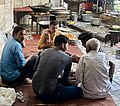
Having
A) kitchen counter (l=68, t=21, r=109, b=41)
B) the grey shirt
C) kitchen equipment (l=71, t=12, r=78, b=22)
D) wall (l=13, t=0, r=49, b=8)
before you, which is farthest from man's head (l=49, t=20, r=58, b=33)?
kitchen equipment (l=71, t=12, r=78, b=22)

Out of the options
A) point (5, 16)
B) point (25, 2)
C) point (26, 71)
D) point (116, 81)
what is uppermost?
point (25, 2)

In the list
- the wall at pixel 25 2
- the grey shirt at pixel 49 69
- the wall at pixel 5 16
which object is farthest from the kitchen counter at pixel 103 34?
the grey shirt at pixel 49 69

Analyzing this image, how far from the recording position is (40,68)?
3.62m

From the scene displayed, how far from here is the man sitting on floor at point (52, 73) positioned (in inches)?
140

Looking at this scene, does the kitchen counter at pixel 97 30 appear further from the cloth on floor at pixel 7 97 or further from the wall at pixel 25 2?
the cloth on floor at pixel 7 97

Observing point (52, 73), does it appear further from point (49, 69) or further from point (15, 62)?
point (15, 62)

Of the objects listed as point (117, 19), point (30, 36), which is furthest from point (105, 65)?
point (117, 19)

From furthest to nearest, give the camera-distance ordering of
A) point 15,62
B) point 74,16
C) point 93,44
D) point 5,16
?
point 74,16
point 5,16
point 15,62
point 93,44

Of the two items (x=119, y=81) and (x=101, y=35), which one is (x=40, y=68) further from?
(x=101, y=35)

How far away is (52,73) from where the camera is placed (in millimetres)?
3553

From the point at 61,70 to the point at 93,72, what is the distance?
0.46 m

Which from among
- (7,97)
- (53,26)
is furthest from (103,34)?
(7,97)

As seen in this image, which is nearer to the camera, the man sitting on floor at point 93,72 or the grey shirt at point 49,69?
the grey shirt at point 49,69

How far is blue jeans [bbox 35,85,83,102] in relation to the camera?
3.68m
